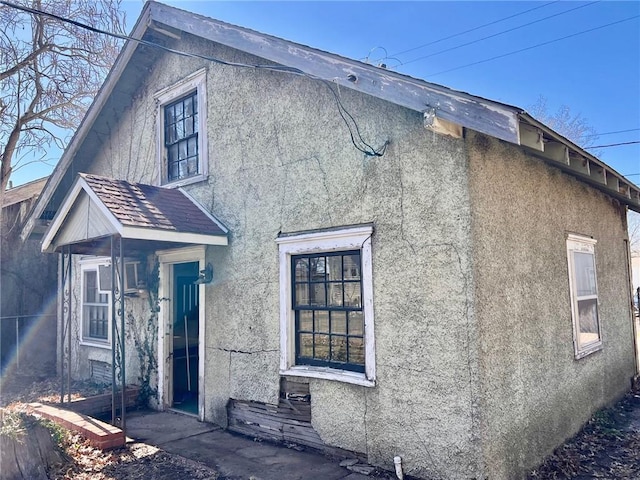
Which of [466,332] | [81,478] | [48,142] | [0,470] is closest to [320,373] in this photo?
[466,332]

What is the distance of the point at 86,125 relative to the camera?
9.12 m

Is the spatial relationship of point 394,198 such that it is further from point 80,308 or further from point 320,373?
point 80,308

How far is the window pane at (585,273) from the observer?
7.01 metres

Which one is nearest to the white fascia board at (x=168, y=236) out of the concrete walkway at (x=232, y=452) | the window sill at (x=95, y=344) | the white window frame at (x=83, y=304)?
the concrete walkway at (x=232, y=452)

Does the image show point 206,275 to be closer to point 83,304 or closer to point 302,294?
point 302,294

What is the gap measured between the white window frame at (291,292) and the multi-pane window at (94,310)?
5.23 m

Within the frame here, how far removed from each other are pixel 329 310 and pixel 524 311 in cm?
220

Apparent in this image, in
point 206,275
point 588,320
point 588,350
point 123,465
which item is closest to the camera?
point 123,465

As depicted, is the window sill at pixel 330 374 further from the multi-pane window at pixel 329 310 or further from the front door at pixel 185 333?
the front door at pixel 185 333

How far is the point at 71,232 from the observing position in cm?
695

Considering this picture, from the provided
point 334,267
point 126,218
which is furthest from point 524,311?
point 126,218

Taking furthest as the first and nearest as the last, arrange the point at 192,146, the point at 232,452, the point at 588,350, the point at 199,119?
1. the point at 192,146
2. the point at 199,119
3. the point at 588,350
4. the point at 232,452

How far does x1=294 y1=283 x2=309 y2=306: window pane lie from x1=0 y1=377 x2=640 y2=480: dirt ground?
2.15 metres

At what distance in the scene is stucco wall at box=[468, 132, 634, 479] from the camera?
180 inches
